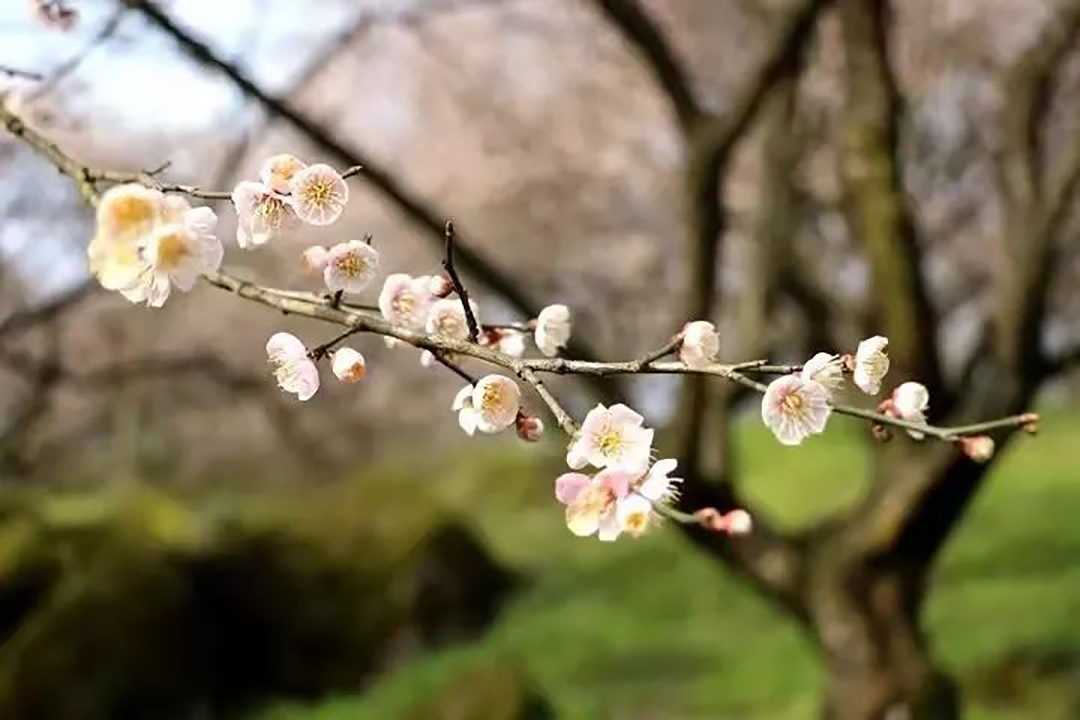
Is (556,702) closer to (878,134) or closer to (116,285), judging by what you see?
(878,134)

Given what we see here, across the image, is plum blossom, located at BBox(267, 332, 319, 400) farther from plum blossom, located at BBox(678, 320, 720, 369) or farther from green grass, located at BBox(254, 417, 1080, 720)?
green grass, located at BBox(254, 417, 1080, 720)

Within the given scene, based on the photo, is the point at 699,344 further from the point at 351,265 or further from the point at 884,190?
the point at 884,190

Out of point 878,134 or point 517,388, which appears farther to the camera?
point 878,134

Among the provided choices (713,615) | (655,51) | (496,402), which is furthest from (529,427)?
(713,615)

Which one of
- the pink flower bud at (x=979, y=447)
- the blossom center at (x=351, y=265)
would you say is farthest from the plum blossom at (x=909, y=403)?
the blossom center at (x=351, y=265)

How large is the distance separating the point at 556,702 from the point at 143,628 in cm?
121

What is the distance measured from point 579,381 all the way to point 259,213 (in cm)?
213

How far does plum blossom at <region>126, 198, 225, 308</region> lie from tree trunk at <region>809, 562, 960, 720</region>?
7.19 feet

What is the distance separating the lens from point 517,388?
3.93 feet

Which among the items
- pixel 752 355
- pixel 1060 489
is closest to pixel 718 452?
pixel 752 355

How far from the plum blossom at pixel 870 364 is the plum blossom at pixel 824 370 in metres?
0.01

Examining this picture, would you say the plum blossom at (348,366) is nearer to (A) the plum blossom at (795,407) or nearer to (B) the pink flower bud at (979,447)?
(A) the plum blossom at (795,407)

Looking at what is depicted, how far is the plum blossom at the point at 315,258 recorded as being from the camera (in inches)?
49.6

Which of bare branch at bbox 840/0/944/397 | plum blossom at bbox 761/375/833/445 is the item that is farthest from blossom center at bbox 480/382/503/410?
bare branch at bbox 840/0/944/397
